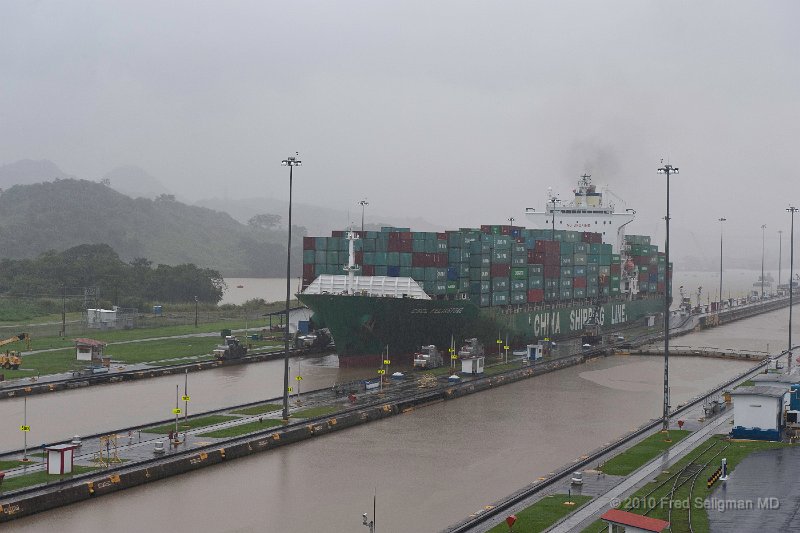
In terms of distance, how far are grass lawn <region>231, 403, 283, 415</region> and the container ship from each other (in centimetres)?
1197

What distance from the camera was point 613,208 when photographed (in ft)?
290

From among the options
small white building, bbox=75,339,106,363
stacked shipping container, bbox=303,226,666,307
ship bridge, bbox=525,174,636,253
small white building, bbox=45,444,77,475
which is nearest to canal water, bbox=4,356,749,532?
small white building, bbox=45,444,77,475

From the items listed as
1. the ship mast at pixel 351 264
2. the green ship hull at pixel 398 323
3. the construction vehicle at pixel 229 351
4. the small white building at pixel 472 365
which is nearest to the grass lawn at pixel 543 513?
the small white building at pixel 472 365

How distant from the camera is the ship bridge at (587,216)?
8688cm

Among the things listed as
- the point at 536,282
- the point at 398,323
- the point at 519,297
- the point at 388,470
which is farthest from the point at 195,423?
the point at 536,282

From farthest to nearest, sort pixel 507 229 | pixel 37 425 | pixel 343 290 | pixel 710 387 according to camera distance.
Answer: pixel 507 229 → pixel 343 290 → pixel 710 387 → pixel 37 425

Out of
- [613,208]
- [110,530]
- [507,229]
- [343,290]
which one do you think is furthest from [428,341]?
[613,208]

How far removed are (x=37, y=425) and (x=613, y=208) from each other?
2558 inches

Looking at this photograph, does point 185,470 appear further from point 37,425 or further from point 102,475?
point 37,425

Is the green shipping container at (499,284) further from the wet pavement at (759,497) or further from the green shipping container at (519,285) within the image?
the wet pavement at (759,497)

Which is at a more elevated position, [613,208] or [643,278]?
[613,208]

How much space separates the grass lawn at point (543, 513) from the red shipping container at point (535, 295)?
41.3m

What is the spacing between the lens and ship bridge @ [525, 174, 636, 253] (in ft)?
285

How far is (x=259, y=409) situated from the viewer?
118ft
